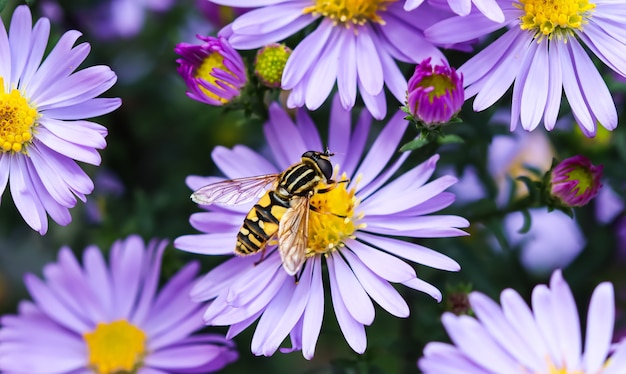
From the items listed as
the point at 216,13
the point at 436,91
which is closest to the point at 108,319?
the point at 216,13

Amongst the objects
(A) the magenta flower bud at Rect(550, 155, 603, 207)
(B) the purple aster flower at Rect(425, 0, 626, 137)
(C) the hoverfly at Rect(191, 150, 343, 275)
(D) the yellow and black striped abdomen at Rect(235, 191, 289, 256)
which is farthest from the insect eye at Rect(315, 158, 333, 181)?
(A) the magenta flower bud at Rect(550, 155, 603, 207)

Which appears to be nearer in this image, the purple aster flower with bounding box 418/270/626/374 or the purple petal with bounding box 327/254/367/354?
the purple aster flower with bounding box 418/270/626/374

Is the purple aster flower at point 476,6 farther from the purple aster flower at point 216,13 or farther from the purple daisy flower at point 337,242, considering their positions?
the purple aster flower at point 216,13

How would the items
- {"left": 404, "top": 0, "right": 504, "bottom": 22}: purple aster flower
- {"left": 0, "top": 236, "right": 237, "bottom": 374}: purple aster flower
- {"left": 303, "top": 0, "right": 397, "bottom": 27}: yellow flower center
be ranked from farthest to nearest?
{"left": 0, "top": 236, "right": 237, "bottom": 374}: purple aster flower
{"left": 303, "top": 0, "right": 397, "bottom": 27}: yellow flower center
{"left": 404, "top": 0, "right": 504, "bottom": 22}: purple aster flower

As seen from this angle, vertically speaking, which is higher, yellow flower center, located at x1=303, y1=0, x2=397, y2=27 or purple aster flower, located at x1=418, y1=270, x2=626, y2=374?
yellow flower center, located at x1=303, y1=0, x2=397, y2=27

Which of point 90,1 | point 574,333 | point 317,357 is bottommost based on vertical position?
point 574,333

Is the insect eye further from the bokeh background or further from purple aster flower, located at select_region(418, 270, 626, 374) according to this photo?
purple aster flower, located at select_region(418, 270, 626, 374)

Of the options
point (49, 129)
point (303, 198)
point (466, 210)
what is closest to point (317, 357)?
point (466, 210)

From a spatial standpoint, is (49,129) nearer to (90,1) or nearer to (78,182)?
(78,182)
